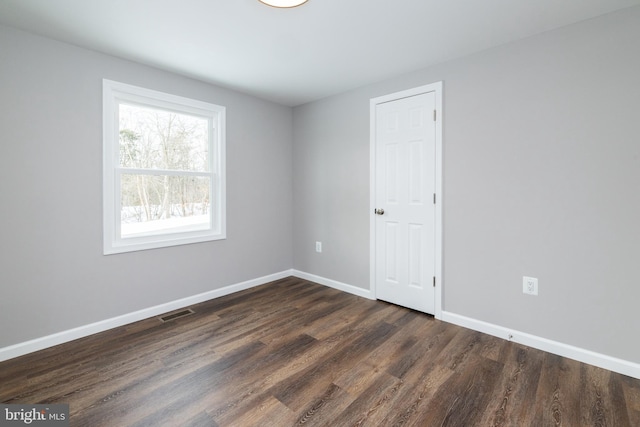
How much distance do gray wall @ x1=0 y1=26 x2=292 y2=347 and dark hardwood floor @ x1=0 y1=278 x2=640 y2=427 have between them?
0.31m

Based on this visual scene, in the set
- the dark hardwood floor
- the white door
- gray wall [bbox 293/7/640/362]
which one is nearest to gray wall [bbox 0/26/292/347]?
the dark hardwood floor

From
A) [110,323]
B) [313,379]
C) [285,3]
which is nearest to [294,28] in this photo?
[285,3]

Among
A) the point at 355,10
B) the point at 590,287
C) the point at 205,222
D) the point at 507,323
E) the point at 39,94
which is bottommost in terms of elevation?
the point at 507,323

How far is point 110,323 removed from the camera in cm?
267

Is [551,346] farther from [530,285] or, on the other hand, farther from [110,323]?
[110,323]

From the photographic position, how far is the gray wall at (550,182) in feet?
6.59

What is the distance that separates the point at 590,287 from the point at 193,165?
3.71 metres

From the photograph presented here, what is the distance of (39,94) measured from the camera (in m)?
2.30

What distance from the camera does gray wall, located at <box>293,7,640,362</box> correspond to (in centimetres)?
201

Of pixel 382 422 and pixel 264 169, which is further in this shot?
pixel 264 169

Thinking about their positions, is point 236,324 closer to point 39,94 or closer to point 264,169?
point 264,169

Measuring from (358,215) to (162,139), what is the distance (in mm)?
2275

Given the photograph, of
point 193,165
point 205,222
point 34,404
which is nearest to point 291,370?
point 34,404

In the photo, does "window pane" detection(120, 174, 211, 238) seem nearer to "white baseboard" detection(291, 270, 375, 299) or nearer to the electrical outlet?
"white baseboard" detection(291, 270, 375, 299)
